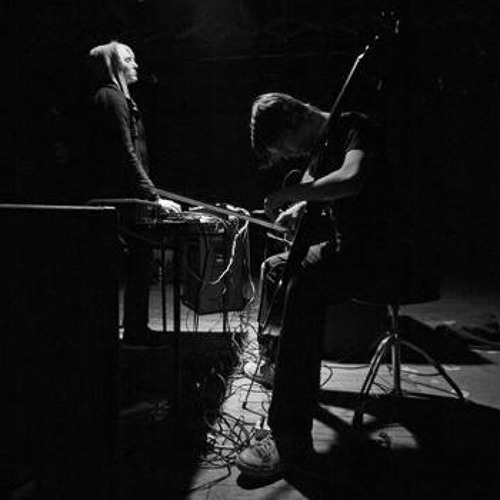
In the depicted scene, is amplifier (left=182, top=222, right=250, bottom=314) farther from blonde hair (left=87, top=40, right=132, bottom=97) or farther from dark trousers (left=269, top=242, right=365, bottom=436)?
dark trousers (left=269, top=242, right=365, bottom=436)

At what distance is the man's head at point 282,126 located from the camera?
212 centimetres

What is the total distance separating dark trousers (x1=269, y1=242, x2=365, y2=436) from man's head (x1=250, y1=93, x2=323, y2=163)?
49cm

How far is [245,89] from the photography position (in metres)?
7.62

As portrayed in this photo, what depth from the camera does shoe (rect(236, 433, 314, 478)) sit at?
6.26 ft

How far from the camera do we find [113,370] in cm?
132

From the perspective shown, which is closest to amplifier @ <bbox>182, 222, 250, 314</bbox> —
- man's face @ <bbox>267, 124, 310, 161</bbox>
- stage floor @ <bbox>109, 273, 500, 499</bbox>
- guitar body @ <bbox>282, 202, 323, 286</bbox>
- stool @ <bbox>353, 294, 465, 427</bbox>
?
stage floor @ <bbox>109, 273, 500, 499</bbox>

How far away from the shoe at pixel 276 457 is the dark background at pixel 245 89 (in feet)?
15.8

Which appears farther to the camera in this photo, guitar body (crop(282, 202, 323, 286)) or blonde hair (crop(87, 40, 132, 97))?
blonde hair (crop(87, 40, 132, 97))

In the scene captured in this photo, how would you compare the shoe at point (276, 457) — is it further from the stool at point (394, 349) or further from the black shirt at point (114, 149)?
the black shirt at point (114, 149)

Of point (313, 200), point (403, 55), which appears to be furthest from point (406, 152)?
point (313, 200)

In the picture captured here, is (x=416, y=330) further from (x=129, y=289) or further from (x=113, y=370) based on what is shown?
A: (x=113, y=370)

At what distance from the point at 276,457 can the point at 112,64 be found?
2.37 m

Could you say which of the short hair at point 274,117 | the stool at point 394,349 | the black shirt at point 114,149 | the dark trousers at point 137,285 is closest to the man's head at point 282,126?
the short hair at point 274,117

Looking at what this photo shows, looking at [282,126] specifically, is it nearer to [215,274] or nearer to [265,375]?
[265,375]
